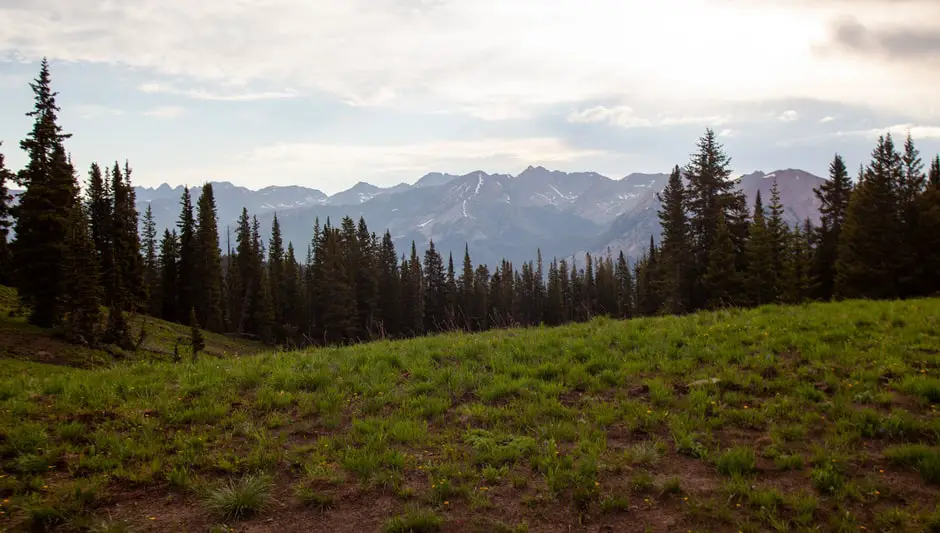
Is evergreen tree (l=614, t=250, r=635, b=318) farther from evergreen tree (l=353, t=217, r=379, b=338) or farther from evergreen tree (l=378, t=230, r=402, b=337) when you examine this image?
evergreen tree (l=353, t=217, r=379, b=338)

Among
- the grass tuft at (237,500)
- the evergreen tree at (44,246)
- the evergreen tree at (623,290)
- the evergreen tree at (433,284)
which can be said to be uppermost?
the evergreen tree at (44,246)

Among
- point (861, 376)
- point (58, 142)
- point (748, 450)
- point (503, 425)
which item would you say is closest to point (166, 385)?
point (503, 425)

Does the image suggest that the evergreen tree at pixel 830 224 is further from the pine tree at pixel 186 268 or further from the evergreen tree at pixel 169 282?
the evergreen tree at pixel 169 282

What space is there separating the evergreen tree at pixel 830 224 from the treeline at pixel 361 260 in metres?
0.19

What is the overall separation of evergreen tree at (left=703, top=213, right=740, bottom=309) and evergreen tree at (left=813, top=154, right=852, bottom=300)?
15204mm

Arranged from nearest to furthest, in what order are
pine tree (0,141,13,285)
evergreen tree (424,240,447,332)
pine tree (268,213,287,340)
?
1. pine tree (0,141,13,285)
2. pine tree (268,213,287,340)
3. evergreen tree (424,240,447,332)

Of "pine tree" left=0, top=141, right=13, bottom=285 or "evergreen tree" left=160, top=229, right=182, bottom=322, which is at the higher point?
"pine tree" left=0, top=141, right=13, bottom=285

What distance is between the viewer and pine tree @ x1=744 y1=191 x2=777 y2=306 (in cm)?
3981

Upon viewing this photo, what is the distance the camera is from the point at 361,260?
3204 inches

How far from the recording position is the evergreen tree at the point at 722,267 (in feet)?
138

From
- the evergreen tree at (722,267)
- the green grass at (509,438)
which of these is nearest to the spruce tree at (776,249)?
the evergreen tree at (722,267)

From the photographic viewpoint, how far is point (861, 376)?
866 centimetres

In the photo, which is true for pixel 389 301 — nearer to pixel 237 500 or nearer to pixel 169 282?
pixel 169 282

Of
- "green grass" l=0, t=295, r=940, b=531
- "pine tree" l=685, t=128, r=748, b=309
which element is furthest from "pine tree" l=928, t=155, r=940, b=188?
"green grass" l=0, t=295, r=940, b=531
